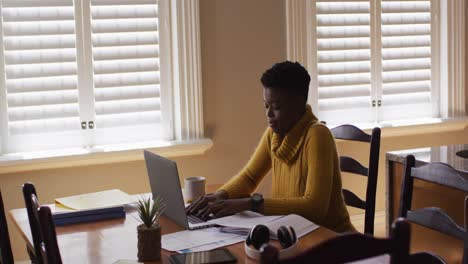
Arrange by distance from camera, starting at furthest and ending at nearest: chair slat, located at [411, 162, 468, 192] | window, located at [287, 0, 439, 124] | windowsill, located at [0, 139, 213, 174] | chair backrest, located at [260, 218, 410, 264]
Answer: window, located at [287, 0, 439, 124] < windowsill, located at [0, 139, 213, 174] < chair slat, located at [411, 162, 468, 192] < chair backrest, located at [260, 218, 410, 264]

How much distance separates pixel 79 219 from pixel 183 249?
1.85ft

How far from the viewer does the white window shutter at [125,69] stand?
3.70 metres

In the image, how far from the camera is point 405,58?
4.55 metres

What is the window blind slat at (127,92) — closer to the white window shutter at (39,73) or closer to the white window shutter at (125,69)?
Answer: the white window shutter at (125,69)

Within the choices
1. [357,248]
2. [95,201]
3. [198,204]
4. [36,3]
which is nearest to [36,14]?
[36,3]

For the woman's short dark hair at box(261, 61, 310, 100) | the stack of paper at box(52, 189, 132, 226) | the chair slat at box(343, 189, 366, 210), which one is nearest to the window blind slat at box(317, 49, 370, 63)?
the chair slat at box(343, 189, 366, 210)

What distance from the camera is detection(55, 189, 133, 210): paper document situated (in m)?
2.43

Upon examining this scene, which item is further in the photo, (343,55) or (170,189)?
(343,55)

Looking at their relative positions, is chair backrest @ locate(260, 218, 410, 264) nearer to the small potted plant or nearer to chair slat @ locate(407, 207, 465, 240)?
chair slat @ locate(407, 207, 465, 240)

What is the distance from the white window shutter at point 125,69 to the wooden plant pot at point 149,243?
1.97m

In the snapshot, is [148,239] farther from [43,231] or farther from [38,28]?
[38,28]

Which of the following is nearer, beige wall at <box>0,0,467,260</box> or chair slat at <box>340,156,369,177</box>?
chair slat at <box>340,156,369,177</box>

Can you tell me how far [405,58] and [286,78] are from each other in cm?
231

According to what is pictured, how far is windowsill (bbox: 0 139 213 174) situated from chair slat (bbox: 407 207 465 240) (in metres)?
1.91
